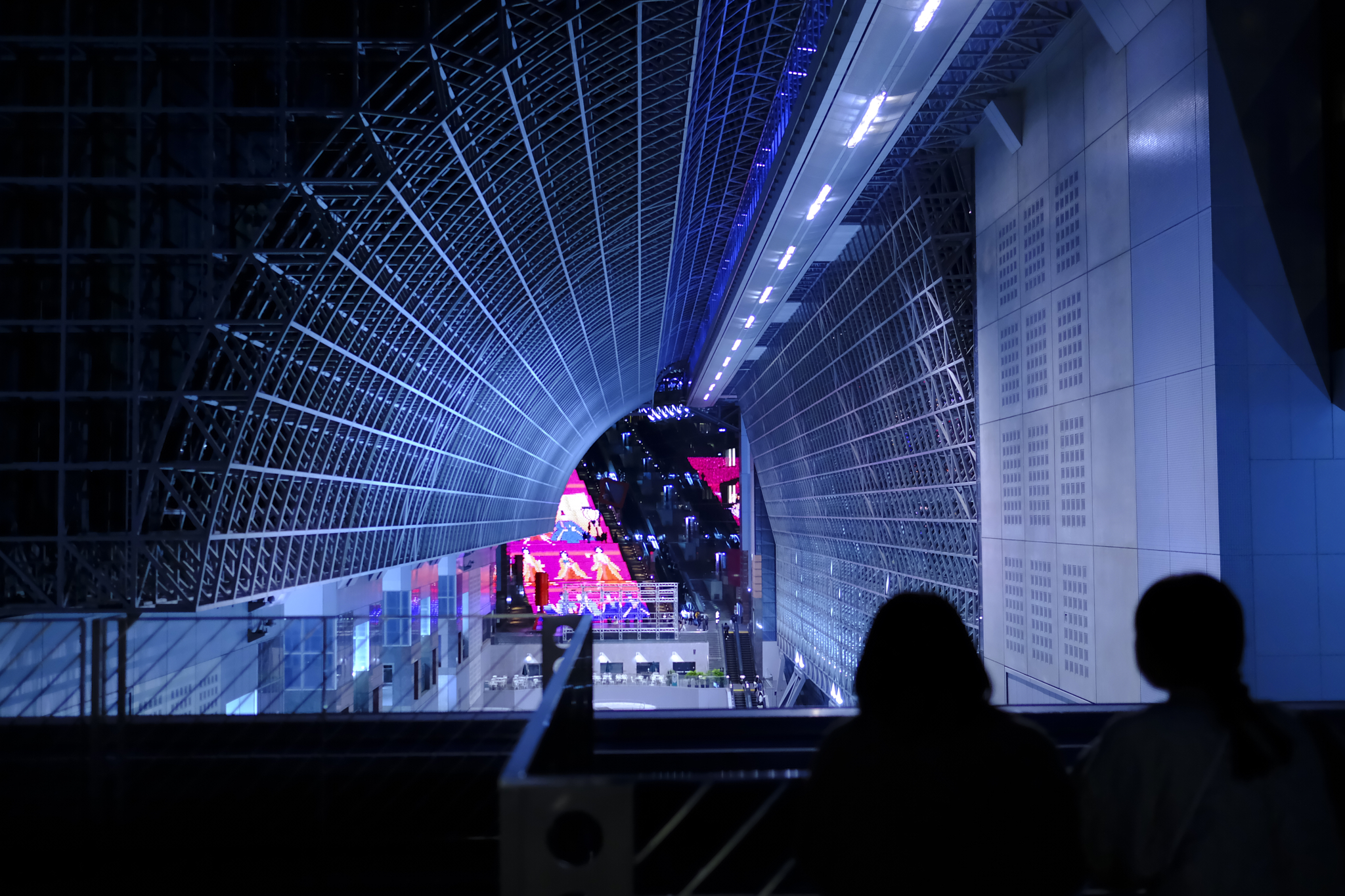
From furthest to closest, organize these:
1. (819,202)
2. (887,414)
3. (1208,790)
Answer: (887,414) → (819,202) → (1208,790)

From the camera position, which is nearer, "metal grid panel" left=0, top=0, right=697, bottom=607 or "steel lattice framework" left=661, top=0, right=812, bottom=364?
"metal grid panel" left=0, top=0, right=697, bottom=607

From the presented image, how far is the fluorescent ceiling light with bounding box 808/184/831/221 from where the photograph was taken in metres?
19.5

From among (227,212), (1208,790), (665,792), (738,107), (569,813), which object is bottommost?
(665,792)

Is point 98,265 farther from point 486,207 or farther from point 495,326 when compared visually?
point 495,326

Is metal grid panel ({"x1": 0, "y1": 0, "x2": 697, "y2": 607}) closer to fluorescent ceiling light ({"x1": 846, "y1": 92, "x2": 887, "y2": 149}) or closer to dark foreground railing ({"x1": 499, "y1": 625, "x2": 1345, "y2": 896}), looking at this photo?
fluorescent ceiling light ({"x1": 846, "y1": 92, "x2": 887, "y2": 149})

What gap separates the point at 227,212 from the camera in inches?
650

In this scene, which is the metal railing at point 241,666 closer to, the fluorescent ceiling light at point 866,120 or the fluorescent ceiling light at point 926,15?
the fluorescent ceiling light at point 926,15

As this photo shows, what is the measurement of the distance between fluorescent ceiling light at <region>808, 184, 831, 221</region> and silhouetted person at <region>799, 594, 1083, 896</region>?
1808cm

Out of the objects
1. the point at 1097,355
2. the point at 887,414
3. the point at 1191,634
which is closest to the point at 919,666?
the point at 1191,634

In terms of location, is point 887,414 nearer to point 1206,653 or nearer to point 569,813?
point 1206,653

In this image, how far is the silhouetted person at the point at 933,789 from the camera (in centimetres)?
234

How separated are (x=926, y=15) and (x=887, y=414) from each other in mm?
15987

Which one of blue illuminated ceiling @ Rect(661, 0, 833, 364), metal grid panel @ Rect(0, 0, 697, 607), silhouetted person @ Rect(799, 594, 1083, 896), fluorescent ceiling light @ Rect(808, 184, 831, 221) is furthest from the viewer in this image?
fluorescent ceiling light @ Rect(808, 184, 831, 221)

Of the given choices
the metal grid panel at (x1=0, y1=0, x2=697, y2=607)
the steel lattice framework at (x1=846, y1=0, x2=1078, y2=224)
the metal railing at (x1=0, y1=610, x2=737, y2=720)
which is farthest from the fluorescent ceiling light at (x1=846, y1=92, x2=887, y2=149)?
the metal railing at (x1=0, y1=610, x2=737, y2=720)
